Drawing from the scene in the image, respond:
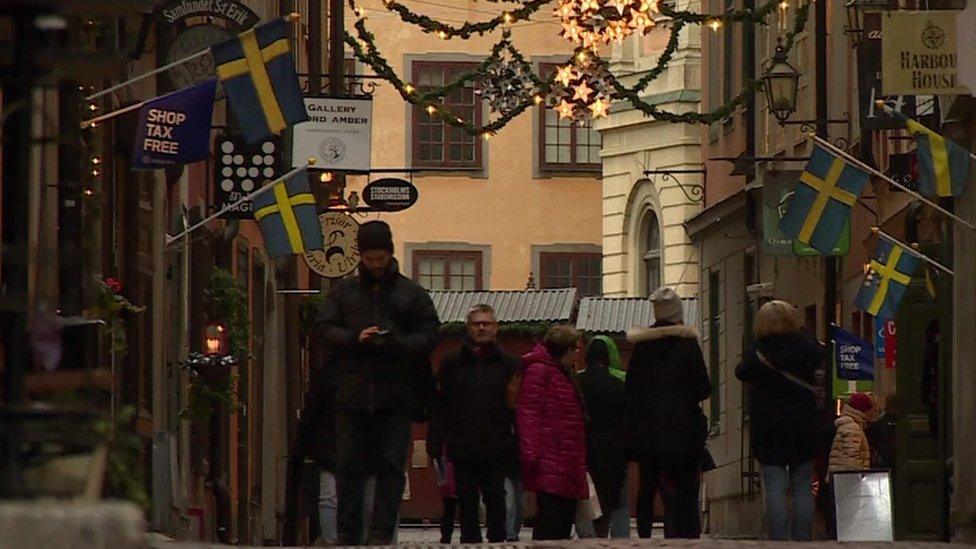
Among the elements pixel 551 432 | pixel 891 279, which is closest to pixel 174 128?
pixel 551 432

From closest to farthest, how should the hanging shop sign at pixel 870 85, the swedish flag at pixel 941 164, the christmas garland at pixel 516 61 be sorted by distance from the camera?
the swedish flag at pixel 941 164, the hanging shop sign at pixel 870 85, the christmas garland at pixel 516 61

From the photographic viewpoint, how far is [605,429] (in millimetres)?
20500

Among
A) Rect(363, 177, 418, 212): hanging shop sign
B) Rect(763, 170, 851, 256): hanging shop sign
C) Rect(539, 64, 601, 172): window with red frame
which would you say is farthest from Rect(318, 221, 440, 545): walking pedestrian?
Rect(539, 64, 601, 172): window with red frame

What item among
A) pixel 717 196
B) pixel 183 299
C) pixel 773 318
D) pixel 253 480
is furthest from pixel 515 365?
pixel 717 196

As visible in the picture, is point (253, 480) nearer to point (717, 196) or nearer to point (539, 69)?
point (717, 196)

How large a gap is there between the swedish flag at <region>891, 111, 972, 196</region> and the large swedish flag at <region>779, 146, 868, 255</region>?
3.41 metres

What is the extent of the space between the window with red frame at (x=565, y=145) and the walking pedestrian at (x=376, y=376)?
143ft

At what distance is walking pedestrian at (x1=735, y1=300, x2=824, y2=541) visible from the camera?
17.0 m

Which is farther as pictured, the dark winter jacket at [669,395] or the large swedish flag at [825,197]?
the large swedish flag at [825,197]

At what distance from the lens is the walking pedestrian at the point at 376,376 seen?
50.1ft

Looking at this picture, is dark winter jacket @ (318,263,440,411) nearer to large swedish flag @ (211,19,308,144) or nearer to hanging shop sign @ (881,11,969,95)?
large swedish flag @ (211,19,308,144)

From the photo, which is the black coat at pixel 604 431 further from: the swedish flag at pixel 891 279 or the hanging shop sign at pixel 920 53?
the swedish flag at pixel 891 279

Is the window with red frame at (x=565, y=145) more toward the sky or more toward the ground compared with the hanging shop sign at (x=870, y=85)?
more toward the sky

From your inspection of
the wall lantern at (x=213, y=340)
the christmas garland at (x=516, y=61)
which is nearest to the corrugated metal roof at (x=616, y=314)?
the christmas garland at (x=516, y=61)
